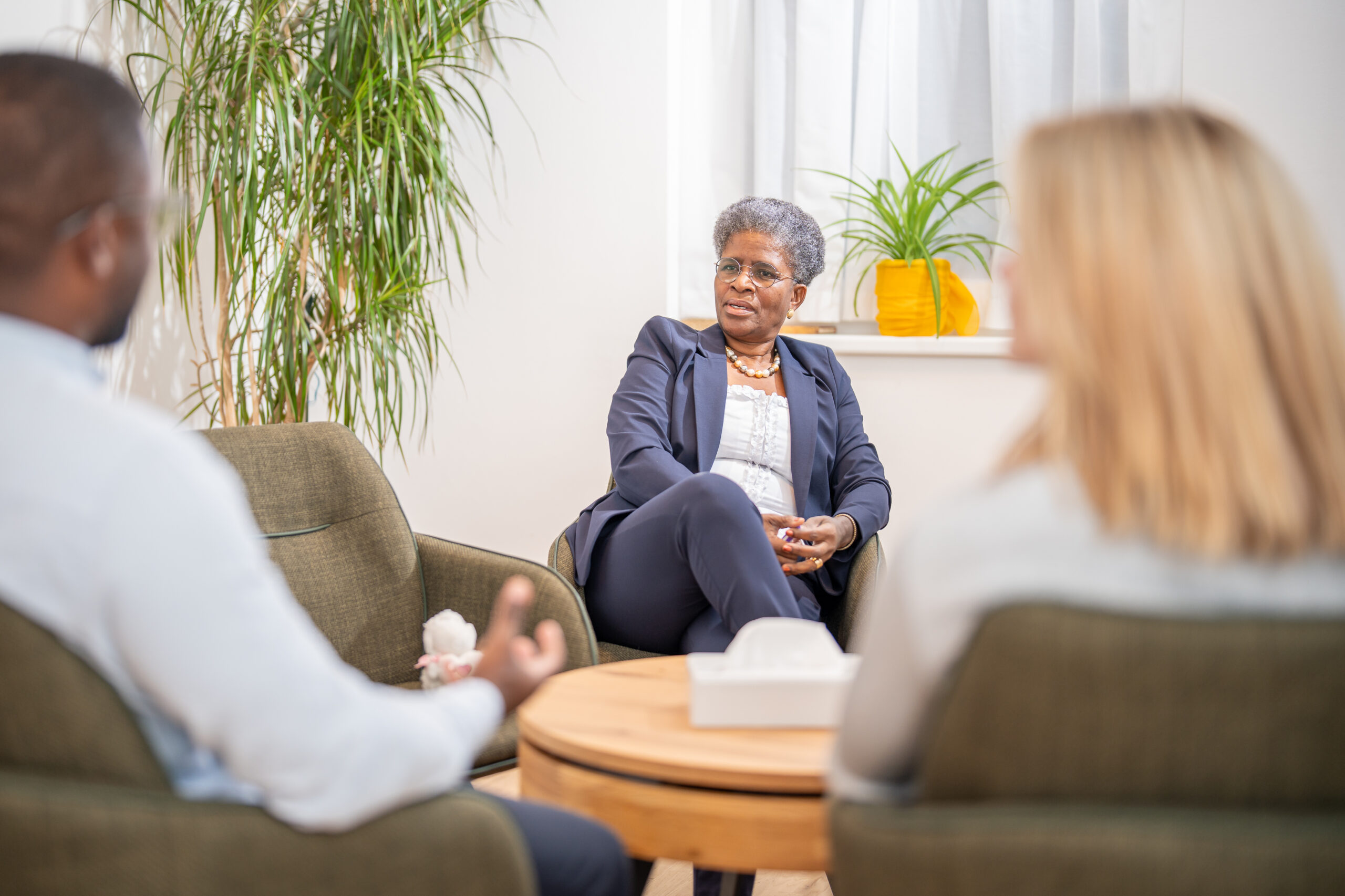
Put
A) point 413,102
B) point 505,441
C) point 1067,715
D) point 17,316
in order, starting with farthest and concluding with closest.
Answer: point 505,441, point 413,102, point 17,316, point 1067,715

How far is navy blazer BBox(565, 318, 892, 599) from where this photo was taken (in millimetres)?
2326

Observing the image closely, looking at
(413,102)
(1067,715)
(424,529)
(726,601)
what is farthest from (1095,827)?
(424,529)

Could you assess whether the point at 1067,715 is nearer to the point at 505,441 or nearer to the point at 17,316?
the point at 17,316

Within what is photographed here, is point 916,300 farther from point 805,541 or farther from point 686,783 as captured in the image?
point 686,783

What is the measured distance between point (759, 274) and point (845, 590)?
0.80 m

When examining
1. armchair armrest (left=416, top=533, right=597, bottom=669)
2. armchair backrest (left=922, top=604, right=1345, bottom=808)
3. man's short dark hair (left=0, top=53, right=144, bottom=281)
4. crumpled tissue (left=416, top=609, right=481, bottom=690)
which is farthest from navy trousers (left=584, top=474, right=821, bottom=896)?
man's short dark hair (left=0, top=53, right=144, bottom=281)

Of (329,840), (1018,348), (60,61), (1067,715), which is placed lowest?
(329,840)

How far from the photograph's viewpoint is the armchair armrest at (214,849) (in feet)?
2.45

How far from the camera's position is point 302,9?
2693 millimetres

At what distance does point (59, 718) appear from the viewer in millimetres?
753

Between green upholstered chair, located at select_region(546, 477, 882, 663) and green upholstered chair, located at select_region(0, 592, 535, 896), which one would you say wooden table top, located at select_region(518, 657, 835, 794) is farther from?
green upholstered chair, located at select_region(546, 477, 882, 663)

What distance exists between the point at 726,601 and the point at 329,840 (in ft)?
3.83

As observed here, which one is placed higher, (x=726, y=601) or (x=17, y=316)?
(x=17, y=316)

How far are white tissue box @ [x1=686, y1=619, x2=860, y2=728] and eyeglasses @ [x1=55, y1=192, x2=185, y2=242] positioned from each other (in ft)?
2.52
